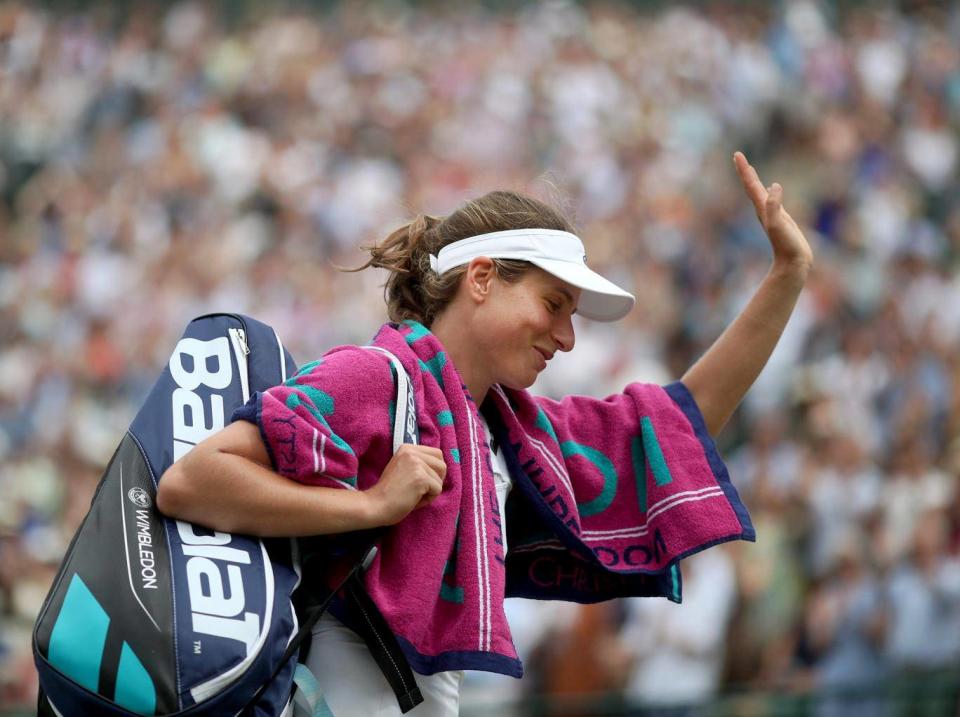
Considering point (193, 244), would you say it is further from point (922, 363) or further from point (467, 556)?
point (467, 556)

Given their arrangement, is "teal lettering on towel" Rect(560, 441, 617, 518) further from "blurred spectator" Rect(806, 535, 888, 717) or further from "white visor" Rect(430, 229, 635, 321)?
"blurred spectator" Rect(806, 535, 888, 717)

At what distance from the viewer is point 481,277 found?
2.23 metres

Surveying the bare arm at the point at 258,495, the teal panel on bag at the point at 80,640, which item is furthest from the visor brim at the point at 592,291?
the teal panel on bag at the point at 80,640

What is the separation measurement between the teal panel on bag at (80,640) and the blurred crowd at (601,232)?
10.6 feet

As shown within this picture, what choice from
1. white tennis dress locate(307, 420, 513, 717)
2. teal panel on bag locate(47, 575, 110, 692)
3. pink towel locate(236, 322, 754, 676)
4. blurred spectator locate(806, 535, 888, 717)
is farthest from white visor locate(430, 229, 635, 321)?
blurred spectator locate(806, 535, 888, 717)

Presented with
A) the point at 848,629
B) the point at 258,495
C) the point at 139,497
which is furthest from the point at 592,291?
the point at 848,629

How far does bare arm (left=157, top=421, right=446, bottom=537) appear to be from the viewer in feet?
6.23

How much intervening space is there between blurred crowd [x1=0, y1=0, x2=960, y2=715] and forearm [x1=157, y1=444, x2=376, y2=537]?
120 inches

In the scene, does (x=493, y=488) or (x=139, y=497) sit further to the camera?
(x=493, y=488)

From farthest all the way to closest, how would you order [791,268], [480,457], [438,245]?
[791,268], [438,245], [480,457]

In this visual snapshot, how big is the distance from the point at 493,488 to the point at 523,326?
0.27 meters

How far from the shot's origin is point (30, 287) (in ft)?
27.3

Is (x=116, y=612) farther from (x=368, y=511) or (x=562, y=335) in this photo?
(x=562, y=335)

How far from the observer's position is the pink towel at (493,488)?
199 cm
